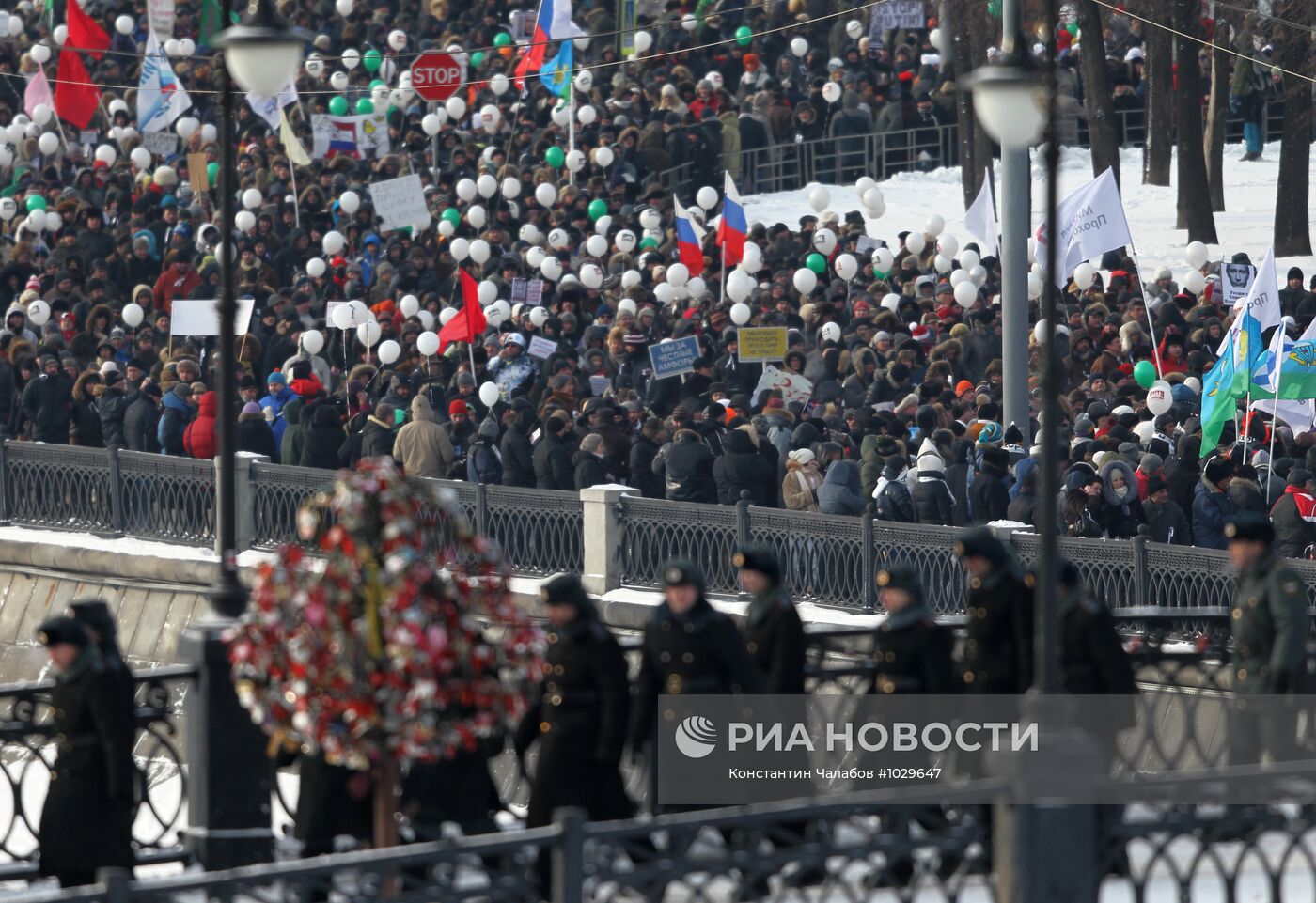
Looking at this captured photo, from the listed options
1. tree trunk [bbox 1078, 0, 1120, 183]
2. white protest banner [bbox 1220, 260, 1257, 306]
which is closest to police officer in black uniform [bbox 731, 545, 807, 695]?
white protest banner [bbox 1220, 260, 1257, 306]

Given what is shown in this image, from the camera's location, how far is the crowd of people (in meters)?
18.4

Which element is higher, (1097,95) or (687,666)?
(1097,95)

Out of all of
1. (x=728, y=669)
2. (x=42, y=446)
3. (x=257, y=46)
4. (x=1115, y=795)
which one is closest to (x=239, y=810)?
(x=728, y=669)

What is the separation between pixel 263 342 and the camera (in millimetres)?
24797

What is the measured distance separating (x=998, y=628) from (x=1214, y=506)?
5084 millimetres

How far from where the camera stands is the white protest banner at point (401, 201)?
82.4 ft

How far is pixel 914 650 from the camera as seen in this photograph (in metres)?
11.7

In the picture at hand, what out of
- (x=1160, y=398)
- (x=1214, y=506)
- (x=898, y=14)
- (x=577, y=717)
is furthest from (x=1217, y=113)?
(x=577, y=717)

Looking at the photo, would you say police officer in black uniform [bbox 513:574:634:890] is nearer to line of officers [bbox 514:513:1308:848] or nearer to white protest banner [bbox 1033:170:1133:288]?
line of officers [bbox 514:513:1308:848]

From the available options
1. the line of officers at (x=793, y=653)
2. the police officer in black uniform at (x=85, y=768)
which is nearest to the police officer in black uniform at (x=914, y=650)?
the line of officers at (x=793, y=653)

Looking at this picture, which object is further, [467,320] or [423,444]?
[467,320]

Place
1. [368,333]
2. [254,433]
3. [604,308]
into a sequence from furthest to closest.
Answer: [604,308] < [368,333] < [254,433]

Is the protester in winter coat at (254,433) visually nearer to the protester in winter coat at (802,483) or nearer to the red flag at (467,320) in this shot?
the red flag at (467,320)

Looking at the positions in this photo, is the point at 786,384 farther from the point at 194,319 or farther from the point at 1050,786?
the point at 1050,786
